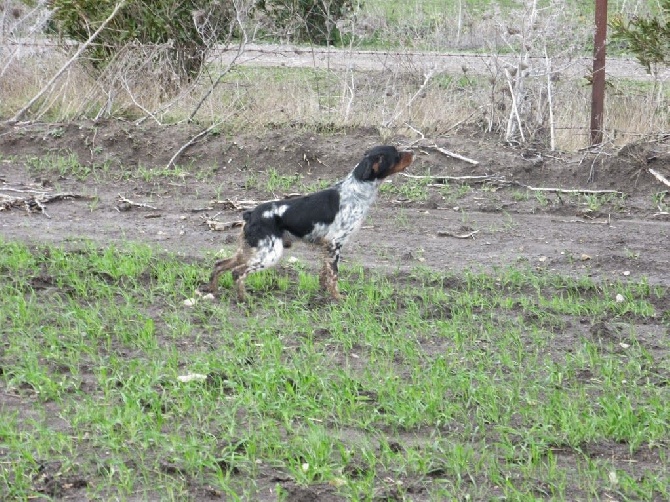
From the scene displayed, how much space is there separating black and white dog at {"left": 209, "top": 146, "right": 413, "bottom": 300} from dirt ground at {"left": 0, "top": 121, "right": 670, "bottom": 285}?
94 centimetres

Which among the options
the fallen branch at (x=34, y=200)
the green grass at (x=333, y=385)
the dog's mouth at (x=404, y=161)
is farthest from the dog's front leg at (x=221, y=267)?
the fallen branch at (x=34, y=200)

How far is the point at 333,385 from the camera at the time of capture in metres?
6.55

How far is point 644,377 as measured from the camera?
22.3ft

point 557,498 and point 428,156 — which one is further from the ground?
point 557,498

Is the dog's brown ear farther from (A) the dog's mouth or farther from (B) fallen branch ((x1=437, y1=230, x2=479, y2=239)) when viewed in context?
(B) fallen branch ((x1=437, y1=230, x2=479, y2=239))

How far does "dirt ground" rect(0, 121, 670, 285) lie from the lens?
10.1 metres

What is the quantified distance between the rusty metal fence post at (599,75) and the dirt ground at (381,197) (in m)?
0.49

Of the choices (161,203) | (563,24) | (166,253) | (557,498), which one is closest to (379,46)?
(563,24)

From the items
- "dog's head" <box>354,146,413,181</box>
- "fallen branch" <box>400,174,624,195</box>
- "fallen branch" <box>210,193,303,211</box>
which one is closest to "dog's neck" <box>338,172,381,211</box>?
"dog's head" <box>354,146,413,181</box>

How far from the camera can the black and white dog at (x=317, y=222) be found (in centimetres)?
854

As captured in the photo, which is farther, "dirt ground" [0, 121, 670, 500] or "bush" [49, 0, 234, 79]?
"bush" [49, 0, 234, 79]

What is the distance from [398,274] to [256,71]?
34.0ft

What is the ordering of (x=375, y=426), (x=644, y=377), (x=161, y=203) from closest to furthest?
1. (x=375, y=426)
2. (x=644, y=377)
3. (x=161, y=203)

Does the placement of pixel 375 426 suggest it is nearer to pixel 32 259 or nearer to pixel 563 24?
pixel 32 259
